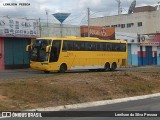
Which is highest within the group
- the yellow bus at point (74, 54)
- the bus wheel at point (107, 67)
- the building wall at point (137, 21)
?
the building wall at point (137, 21)

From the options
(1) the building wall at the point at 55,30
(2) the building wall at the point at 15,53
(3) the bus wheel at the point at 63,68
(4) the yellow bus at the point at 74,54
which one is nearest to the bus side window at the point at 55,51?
(4) the yellow bus at the point at 74,54

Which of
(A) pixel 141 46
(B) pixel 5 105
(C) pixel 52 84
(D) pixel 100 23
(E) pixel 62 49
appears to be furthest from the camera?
(D) pixel 100 23

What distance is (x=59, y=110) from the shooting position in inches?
562

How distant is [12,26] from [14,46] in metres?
2.37

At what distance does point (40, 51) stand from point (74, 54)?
3.09 meters

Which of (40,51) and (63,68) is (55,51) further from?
(63,68)

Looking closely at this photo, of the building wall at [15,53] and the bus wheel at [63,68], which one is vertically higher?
the building wall at [15,53]

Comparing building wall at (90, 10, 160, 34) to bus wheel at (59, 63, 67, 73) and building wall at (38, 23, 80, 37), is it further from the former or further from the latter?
bus wheel at (59, 63, 67, 73)

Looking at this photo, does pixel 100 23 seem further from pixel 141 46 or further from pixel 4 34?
pixel 4 34

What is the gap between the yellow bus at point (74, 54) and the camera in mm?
33625

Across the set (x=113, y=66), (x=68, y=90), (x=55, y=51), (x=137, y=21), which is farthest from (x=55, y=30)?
(x=137, y=21)

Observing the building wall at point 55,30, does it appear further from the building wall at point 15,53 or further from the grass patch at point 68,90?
the grass patch at point 68,90

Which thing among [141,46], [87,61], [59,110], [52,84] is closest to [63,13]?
[87,61]

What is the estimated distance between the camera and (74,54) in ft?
116
